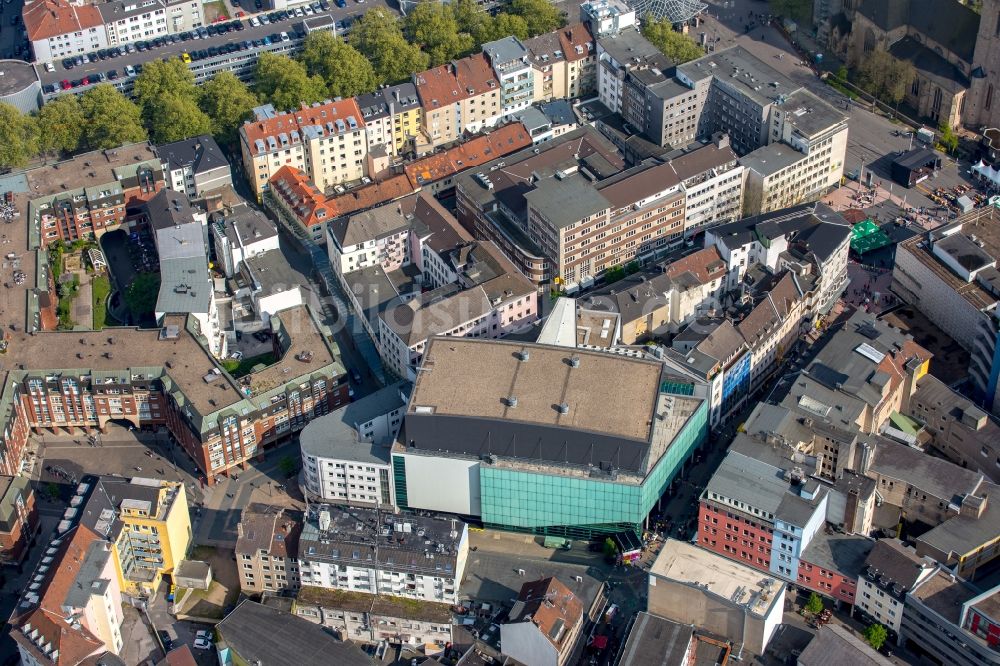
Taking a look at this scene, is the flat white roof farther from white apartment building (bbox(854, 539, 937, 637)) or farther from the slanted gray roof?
the slanted gray roof

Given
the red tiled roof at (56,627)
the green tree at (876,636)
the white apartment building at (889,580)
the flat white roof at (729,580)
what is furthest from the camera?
the green tree at (876,636)

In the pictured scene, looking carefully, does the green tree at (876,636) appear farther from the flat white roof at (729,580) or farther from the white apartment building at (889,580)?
the flat white roof at (729,580)

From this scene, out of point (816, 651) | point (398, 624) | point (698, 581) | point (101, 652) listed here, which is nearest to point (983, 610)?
point (816, 651)

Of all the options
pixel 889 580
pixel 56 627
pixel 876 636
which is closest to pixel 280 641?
pixel 56 627

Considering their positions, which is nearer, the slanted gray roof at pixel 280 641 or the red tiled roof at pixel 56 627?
the red tiled roof at pixel 56 627

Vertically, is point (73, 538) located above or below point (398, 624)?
above

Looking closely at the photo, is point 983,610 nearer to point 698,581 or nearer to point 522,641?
point 698,581

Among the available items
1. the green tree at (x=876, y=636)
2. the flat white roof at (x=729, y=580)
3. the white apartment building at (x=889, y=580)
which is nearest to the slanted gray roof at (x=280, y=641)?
the flat white roof at (x=729, y=580)

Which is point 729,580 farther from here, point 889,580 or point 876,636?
point 889,580
